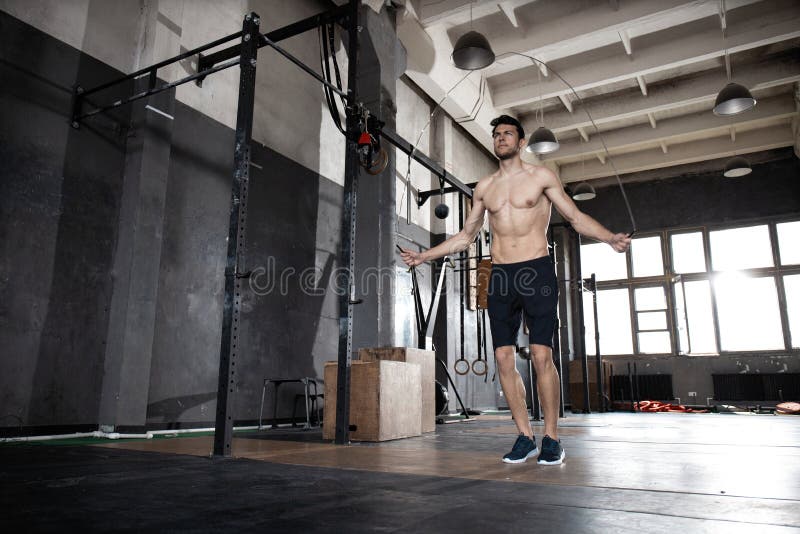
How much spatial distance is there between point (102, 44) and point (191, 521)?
460cm

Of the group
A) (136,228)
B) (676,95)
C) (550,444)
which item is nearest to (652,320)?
(676,95)

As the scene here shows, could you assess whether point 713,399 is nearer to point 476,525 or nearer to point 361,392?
point 361,392

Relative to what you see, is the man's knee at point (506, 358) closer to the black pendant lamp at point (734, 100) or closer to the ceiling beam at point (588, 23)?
the black pendant lamp at point (734, 100)

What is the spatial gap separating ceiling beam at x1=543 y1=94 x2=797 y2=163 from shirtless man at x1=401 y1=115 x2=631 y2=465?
33.9ft

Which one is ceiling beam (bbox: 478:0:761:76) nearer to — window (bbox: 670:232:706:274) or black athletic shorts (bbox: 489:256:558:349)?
window (bbox: 670:232:706:274)

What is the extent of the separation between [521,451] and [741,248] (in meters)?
12.2

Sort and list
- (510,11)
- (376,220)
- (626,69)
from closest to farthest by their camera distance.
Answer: (376,220) → (510,11) → (626,69)

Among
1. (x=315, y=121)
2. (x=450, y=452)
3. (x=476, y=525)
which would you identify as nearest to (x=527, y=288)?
(x=450, y=452)

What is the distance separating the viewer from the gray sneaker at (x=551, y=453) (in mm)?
2492

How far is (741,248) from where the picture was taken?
40.9ft

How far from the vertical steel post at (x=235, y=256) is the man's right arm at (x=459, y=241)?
892mm

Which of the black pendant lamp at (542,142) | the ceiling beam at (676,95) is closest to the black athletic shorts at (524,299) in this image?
the black pendant lamp at (542,142)

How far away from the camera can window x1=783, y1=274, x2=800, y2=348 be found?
456 inches

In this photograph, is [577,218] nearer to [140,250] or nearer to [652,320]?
[140,250]
